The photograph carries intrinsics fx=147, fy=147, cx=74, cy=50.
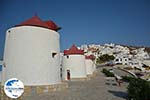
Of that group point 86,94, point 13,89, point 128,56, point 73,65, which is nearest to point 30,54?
point 86,94

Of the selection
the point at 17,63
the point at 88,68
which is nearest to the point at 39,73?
the point at 17,63

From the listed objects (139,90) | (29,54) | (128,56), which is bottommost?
(139,90)

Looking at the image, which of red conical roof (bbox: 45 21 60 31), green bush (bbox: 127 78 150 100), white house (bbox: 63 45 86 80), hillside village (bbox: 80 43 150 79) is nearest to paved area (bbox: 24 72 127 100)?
green bush (bbox: 127 78 150 100)

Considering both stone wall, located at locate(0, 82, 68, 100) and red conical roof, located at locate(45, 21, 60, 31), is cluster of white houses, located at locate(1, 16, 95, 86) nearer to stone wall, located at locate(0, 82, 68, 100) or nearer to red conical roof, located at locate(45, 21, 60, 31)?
stone wall, located at locate(0, 82, 68, 100)

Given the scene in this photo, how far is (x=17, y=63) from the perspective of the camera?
9.89 metres

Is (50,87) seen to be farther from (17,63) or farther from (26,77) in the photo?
(17,63)

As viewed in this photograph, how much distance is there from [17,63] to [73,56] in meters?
11.1

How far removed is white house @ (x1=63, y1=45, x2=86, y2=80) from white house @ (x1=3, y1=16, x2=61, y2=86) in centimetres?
904

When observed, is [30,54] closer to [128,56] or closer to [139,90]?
[139,90]

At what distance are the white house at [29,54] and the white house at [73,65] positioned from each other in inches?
356

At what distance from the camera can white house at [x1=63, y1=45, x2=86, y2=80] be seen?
65.5 ft

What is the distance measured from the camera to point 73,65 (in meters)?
20.1

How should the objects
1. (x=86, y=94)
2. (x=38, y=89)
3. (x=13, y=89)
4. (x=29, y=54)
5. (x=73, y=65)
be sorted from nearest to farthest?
(x=13, y=89) < (x=86, y=94) < (x=38, y=89) < (x=29, y=54) < (x=73, y=65)

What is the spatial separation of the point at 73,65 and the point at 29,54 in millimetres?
10658
